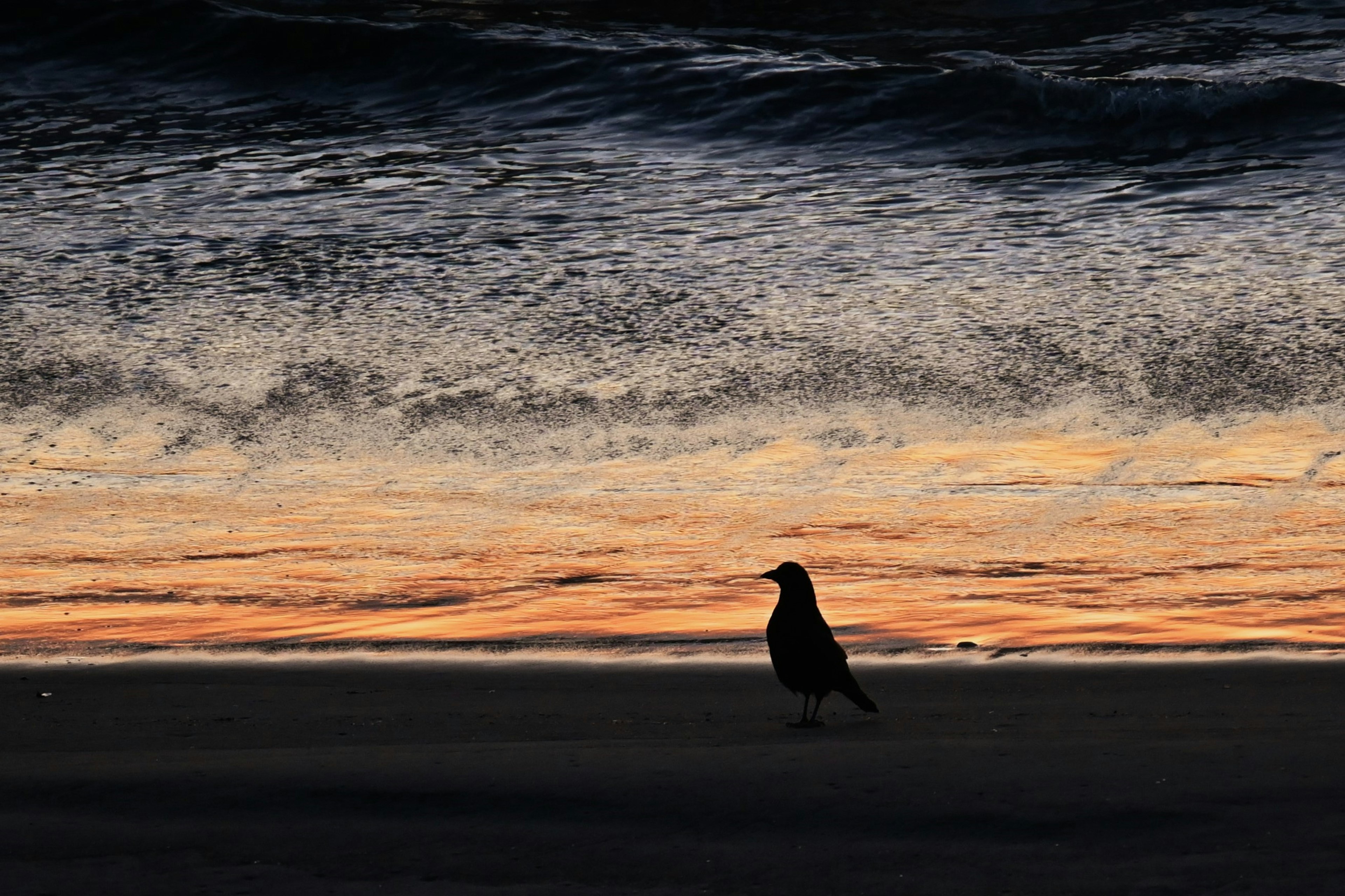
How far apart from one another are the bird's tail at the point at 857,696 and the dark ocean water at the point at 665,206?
349 centimetres

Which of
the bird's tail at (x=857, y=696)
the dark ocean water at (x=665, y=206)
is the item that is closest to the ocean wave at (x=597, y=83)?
the dark ocean water at (x=665, y=206)

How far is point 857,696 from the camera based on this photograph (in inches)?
137

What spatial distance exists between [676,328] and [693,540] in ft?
8.15

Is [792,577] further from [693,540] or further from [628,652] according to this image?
[693,540]

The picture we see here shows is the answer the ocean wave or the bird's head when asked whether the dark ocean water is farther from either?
the bird's head

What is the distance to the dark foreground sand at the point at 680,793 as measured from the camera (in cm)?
251

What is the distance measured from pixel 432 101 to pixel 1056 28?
5329 millimetres

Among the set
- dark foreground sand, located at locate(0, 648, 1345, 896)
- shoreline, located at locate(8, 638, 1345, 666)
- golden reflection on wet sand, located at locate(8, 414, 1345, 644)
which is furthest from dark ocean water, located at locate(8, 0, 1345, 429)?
dark foreground sand, located at locate(0, 648, 1345, 896)

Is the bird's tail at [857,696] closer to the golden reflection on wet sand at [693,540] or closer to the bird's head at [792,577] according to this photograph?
the bird's head at [792,577]

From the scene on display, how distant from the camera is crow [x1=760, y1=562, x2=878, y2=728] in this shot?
3473 mm

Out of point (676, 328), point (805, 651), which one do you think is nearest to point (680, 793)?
point (805, 651)

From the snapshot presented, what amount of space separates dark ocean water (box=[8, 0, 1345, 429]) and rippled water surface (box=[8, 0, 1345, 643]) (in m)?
0.04

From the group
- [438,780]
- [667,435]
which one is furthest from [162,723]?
[667,435]

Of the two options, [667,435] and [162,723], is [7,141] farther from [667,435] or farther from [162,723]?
[162,723]
